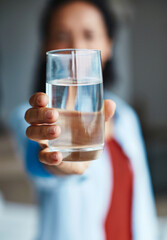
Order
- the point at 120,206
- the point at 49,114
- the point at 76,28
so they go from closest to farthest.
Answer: the point at 49,114 → the point at 76,28 → the point at 120,206

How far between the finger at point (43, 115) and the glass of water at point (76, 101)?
10 mm

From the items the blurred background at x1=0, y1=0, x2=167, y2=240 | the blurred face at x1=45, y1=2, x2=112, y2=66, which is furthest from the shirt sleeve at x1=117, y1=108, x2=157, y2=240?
the blurred background at x1=0, y1=0, x2=167, y2=240

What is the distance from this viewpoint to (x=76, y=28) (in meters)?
0.87

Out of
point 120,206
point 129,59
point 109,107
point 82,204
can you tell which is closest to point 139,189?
point 120,206

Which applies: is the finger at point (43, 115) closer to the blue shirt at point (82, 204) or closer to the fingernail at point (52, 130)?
the fingernail at point (52, 130)

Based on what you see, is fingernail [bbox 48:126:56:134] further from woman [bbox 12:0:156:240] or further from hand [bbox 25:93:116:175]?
woman [bbox 12:0:156:240]

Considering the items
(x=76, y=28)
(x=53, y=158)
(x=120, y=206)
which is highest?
(x=76, y=28)

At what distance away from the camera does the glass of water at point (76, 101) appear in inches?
11.2

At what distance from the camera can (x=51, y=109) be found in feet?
0.91

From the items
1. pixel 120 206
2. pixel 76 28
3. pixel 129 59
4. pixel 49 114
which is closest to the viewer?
pixel 49 114

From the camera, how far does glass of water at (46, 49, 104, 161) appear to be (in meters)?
0.29

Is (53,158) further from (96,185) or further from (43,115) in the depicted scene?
(96,185)

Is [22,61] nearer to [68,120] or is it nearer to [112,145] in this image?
[112,145]

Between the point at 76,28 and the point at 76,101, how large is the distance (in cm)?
62
